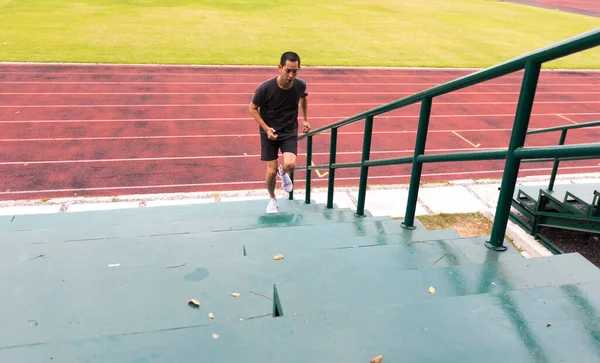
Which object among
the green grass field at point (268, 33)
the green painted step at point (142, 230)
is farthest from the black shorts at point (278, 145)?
the green grass field at point (268, 33)

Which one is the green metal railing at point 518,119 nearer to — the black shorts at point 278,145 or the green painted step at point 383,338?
the green painted step at point 383,338

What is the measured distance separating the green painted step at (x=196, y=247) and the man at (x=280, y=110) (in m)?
1.71

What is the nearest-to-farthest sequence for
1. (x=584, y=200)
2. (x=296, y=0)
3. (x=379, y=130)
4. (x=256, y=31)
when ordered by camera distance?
(x=584, y=200), (x=379, y=130), (x=256, y=31), (x=296, y=0)

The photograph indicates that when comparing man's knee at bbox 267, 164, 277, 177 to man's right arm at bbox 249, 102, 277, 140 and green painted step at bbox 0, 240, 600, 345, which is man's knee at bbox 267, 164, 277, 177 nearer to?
man's right arm at bbox 249, 102, 277, 140

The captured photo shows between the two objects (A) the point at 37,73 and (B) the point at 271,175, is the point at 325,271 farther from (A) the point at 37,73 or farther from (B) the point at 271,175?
(A) the point at 37,73

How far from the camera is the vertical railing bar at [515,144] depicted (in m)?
1.88

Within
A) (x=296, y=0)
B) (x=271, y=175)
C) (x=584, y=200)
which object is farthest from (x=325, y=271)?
(x=296, y=0)

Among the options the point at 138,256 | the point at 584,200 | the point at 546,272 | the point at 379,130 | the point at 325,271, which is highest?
the point at 546,272

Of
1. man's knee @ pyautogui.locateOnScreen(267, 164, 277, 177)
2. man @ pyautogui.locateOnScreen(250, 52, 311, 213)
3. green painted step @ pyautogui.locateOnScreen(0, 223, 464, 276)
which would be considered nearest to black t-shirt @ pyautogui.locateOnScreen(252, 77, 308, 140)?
man @ pyautogui.locateOnScreen(250, 52, 311, 213)

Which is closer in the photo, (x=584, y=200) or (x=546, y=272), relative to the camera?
(x=546, y=272)

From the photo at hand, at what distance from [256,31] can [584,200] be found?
18570 millimetres

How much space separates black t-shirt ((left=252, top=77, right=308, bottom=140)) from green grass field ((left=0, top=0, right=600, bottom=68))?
41.3 ft

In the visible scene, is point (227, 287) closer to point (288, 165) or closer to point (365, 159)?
point (365, 159)

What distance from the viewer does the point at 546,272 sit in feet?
6.45
